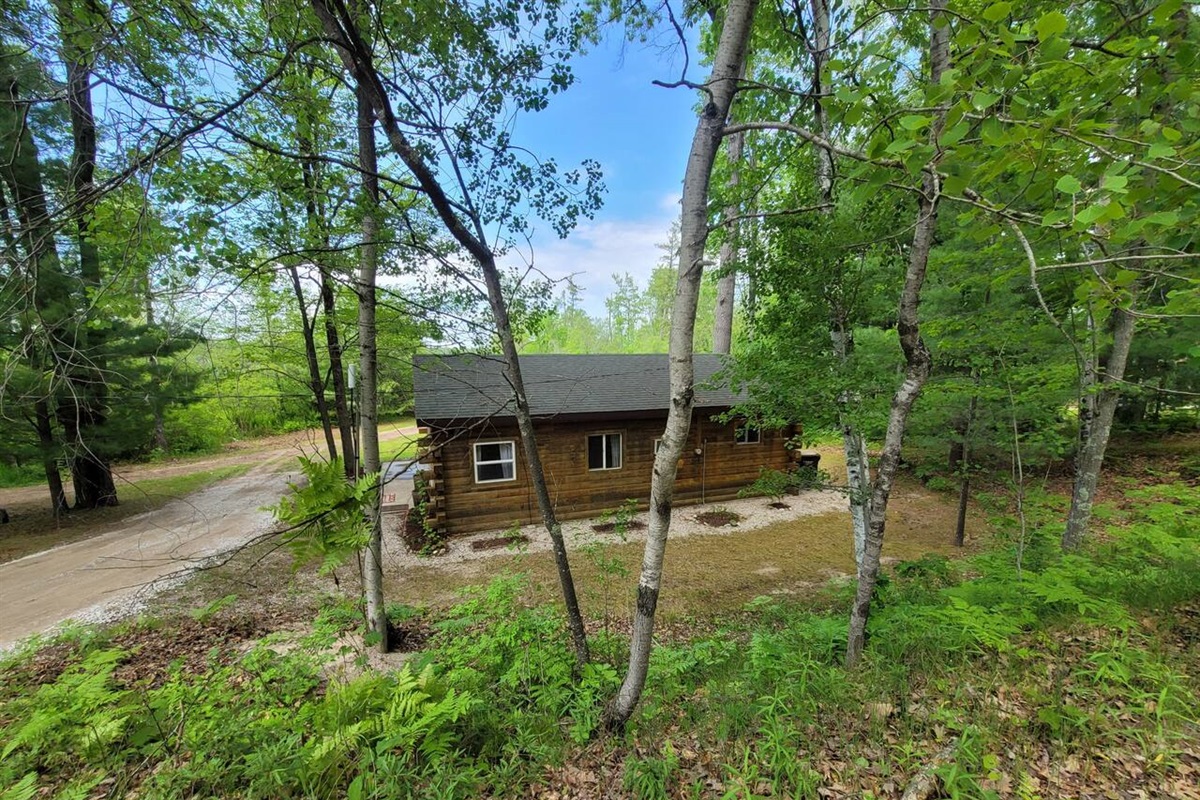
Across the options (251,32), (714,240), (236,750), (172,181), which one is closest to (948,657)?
(714,240)

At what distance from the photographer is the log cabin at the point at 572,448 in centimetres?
847

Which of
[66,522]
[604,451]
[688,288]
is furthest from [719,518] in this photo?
[66,522]

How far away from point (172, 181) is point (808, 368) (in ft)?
17.6

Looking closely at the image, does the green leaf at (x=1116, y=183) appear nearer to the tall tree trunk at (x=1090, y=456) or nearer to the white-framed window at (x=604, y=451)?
the tall tree trunk at (x=1090, y=456)

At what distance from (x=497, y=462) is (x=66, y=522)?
9150 mm

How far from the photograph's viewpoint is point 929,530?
8.12m

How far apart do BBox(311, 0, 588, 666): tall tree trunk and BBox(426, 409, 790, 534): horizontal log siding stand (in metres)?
4.71

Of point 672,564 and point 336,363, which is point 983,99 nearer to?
point 672,564

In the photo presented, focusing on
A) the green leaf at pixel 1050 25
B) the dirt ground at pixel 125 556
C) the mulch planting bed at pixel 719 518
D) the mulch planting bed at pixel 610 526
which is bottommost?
the mulch planting bed at pixel 719 518

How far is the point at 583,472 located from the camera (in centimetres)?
937

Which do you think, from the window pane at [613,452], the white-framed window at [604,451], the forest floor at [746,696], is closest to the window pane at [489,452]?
the white-framed window at [604,451]

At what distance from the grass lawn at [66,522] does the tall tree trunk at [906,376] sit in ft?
29.9

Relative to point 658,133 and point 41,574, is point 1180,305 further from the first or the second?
point 41,574

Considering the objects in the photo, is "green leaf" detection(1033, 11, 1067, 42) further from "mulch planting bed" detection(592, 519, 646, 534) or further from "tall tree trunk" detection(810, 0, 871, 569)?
"mulch planting bed" detection(592, 519, 646, 534)
